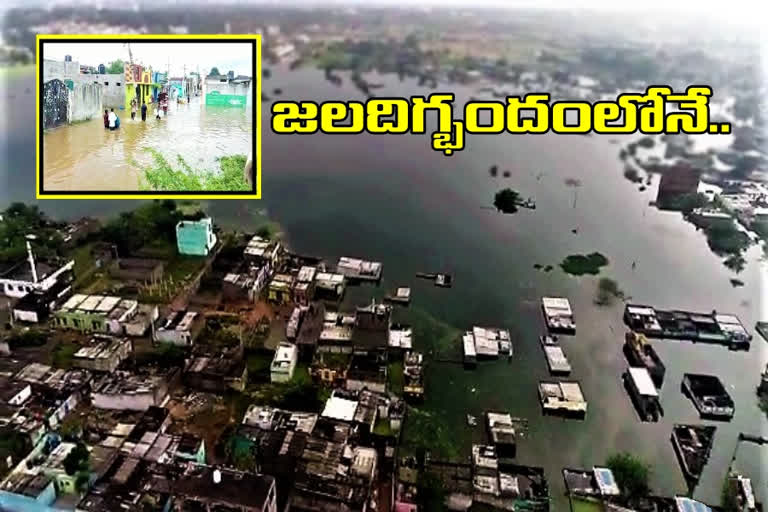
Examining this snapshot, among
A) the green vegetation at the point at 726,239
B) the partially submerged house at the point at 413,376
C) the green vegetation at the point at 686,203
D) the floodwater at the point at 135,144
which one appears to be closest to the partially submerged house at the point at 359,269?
the partially submerged house at the point at 413,376

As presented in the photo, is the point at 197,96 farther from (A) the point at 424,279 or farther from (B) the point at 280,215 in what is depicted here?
(B) the point at 280,215

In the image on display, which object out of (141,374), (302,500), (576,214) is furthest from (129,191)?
(576,214)

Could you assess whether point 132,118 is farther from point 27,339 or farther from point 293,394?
point 27,339

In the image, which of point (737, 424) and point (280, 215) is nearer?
point (737, 424)

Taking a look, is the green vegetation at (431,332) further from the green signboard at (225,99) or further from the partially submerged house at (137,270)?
the green signboard at (225,99)

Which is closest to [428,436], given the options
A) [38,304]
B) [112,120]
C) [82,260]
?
[112,120]
